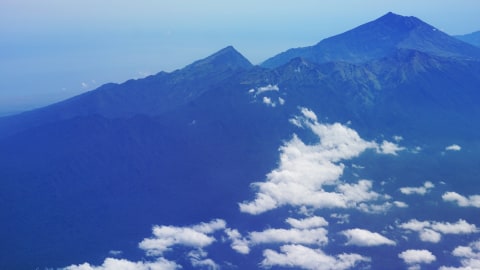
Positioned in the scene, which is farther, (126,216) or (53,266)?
(126,216)

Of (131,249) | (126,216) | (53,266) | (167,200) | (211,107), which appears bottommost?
(53,266)

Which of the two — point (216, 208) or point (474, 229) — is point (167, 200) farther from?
point (474, 229)

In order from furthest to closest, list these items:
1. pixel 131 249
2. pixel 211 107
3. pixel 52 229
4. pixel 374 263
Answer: pixel 211 107 < pixel 52 229 < pixel 131 249 < pixel 374 263

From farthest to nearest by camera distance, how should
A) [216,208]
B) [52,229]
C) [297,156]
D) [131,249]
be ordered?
1. [297,156]
2. [216,208]
3. [52,229]
4. [131,249]

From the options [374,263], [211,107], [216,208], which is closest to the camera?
[374,263]

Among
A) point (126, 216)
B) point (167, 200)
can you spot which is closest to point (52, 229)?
point (126, 216)

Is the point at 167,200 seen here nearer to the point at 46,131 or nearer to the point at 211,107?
the point at 211,107

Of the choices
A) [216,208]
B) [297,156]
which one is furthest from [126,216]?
[297,156]

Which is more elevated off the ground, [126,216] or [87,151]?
[87,151]

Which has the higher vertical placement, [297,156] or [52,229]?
[297,156]
